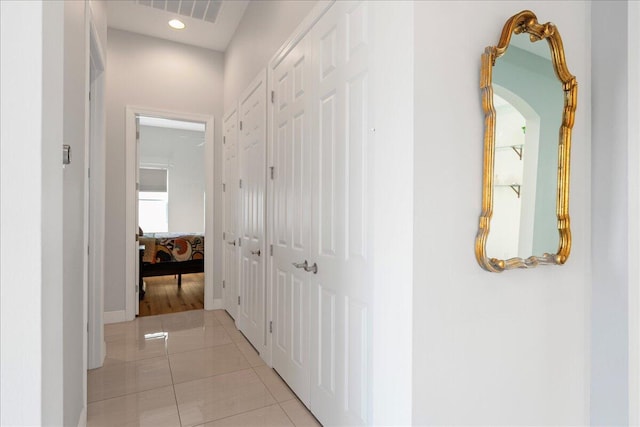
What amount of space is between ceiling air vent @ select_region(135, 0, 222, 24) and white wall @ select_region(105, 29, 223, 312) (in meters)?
0.66

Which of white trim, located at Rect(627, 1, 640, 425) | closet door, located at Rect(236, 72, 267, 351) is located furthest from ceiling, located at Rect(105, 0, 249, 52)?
white trim, located at Rect(627, 1, 640, 425)

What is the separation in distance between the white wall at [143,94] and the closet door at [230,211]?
21 cm

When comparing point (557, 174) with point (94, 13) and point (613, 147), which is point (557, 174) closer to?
point (613, 147)

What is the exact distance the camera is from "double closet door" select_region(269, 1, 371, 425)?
1.48m

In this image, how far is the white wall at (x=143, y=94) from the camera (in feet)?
11.9

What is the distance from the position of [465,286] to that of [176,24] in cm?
395

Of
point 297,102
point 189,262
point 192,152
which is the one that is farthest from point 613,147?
point 192,152

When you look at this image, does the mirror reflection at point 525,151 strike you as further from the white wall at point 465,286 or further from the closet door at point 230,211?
the closet door at point 230,211

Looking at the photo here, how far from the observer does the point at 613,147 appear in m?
1.25

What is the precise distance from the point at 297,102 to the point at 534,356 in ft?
5.76

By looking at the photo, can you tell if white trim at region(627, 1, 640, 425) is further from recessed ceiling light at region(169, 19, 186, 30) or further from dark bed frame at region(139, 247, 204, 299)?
dark bed frame at region(139, 247, 204, 299)

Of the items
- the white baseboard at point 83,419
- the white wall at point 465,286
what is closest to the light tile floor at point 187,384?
the white baseboard at point 83,419

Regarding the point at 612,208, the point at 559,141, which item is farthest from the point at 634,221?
the point at 559,141

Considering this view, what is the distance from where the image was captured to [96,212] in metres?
2.65
